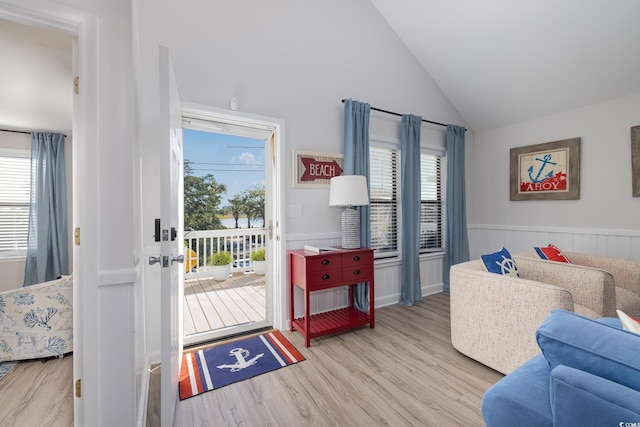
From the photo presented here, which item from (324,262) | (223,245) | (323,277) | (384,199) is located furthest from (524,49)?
(223,245)

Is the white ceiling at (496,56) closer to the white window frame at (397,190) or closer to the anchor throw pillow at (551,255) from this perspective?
the white window frame at (397,190)

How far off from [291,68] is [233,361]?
8.79 feet

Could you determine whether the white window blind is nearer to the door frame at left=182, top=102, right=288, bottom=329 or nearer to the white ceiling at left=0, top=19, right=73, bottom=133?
the door frame at left=182, top=102, right=288, bottom=329

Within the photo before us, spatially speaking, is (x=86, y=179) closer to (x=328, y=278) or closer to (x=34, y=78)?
(x=328, y=278)

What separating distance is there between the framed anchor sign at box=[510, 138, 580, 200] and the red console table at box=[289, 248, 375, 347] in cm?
257

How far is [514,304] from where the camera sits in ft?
6.41

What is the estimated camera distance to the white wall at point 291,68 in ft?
7.58

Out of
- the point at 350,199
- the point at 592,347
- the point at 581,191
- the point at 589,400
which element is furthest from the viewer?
the point at 581,191

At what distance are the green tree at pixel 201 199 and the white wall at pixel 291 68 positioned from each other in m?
1.83

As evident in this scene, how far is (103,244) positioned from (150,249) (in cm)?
84

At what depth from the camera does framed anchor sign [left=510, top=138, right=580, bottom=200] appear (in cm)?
346

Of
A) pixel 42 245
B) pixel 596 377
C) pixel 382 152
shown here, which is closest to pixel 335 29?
pixel 382 152

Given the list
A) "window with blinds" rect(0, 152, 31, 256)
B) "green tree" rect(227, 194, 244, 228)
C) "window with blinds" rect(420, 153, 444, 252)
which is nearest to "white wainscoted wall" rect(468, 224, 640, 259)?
"window with blinds" rect(420, 153, 444, 252)

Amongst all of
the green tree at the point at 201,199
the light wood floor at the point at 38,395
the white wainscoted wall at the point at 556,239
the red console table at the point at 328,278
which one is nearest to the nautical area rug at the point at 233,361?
the red console table at the point at 328,278
